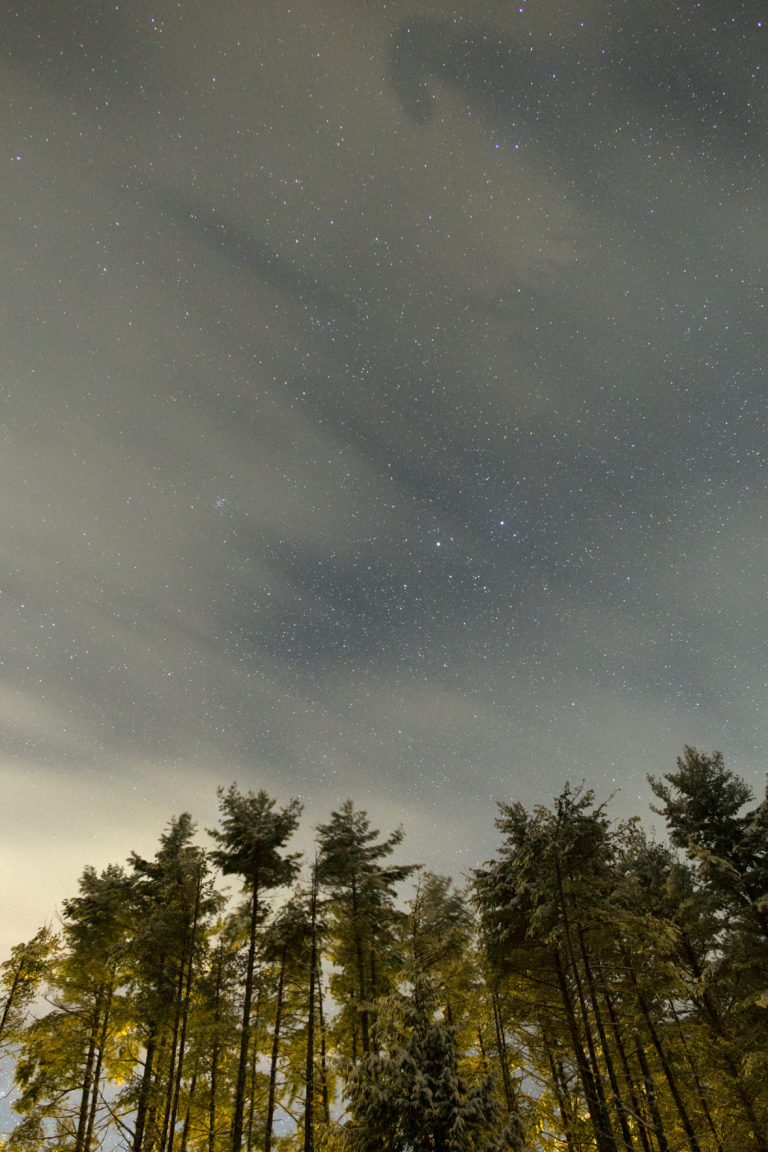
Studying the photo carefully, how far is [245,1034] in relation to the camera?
60.7ft

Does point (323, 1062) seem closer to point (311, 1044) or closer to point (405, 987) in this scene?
point (311, 1044)

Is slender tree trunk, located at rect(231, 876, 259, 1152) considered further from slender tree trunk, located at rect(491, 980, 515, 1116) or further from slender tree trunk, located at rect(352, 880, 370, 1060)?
slender tree trunk, located at rect(491, 980, 515, 1116)

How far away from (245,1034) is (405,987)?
30.3 ft

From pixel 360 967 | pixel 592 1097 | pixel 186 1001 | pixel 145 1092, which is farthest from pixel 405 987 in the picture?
pixel 145 1092

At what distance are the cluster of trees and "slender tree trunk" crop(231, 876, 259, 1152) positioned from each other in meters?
0.10

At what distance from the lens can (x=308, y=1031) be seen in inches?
780

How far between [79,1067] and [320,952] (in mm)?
9557

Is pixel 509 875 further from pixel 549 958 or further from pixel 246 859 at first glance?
pixel 246 859

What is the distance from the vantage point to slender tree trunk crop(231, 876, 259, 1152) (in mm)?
17234

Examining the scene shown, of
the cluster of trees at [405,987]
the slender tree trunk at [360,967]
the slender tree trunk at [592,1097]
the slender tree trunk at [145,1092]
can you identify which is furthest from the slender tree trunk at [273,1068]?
the slender tree trunk at [592,1097]

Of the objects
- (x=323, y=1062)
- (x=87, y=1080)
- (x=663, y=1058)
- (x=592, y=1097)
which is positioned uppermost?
(x=87, y=1080)

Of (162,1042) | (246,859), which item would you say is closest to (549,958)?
(246,859)

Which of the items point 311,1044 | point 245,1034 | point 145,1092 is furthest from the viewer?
point 145,1092

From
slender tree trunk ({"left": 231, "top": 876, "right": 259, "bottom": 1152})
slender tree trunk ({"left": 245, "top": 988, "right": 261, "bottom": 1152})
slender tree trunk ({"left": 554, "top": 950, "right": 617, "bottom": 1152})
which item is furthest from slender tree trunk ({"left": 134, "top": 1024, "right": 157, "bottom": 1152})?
slender tree trunk ({"left": 554, "top": 950, "right": 617, "bottom": 1152})
